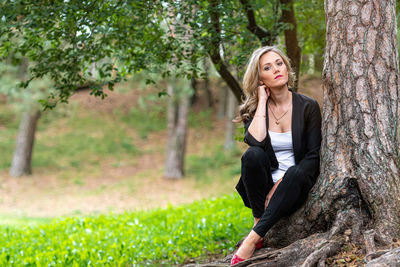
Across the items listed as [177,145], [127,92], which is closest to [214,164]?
[177,145]

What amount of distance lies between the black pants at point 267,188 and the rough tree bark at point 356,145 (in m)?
0.12

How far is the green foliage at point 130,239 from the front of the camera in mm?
4566

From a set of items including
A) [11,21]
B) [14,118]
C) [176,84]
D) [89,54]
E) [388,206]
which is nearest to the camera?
[388,206]

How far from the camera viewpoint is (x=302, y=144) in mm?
3459

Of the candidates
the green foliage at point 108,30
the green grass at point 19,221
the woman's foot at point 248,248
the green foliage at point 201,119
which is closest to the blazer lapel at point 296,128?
the woman's foot at point 248,248

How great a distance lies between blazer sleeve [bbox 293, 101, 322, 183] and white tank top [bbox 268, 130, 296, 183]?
0.13 meters

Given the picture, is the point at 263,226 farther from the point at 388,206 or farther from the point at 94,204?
the point at 94,204

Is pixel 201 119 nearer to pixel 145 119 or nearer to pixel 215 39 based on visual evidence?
pixel 145 119

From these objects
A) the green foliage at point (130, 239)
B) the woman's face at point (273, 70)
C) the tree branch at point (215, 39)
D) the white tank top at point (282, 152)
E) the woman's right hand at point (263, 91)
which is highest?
the tree branch at point (215, 39)

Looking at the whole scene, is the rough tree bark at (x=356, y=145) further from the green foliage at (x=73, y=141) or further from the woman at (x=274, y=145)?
the green foliage at (x=73, y=141)

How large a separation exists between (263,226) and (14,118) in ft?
72.6

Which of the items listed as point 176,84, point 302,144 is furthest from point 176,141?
point 302,144

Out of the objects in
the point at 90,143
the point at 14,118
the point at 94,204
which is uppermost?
the point at 14,118

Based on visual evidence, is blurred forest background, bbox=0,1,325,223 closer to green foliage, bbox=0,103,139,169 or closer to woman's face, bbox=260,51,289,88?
green foliage, bbox=0,103,139,169
